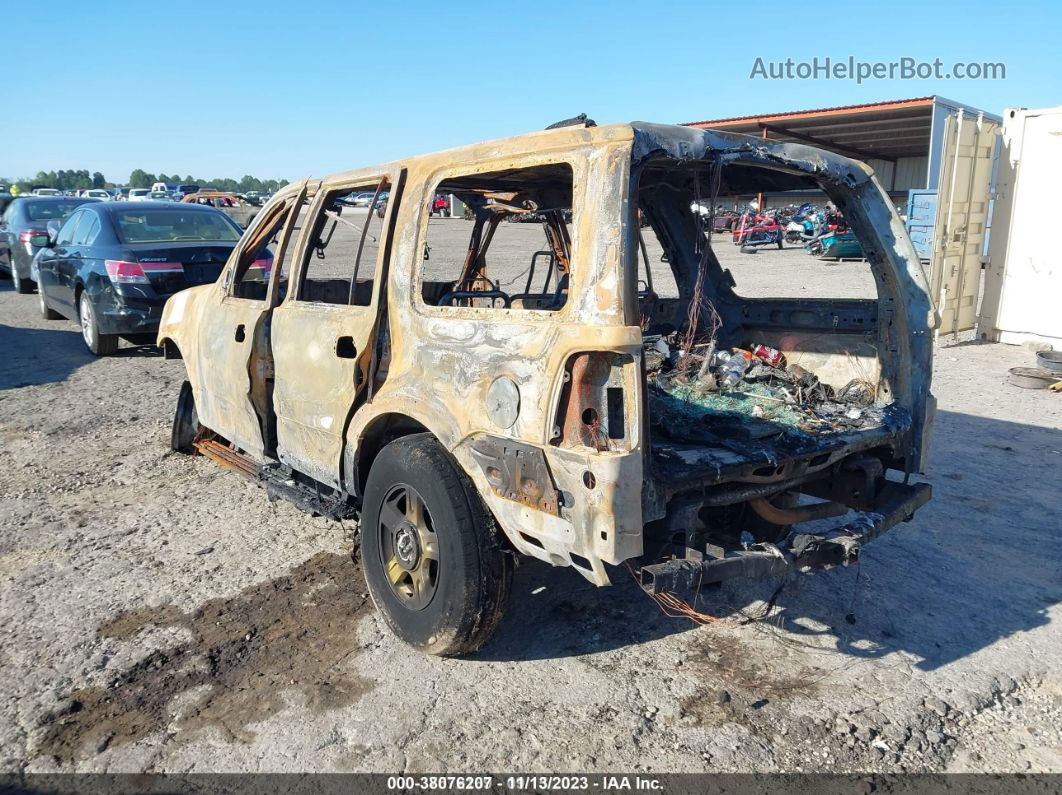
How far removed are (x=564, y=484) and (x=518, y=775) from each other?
0.98m

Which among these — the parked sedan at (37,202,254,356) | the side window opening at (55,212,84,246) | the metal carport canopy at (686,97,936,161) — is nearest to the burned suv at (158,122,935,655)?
the parked sedan at (37,202,254,356)

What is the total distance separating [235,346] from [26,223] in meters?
12.8

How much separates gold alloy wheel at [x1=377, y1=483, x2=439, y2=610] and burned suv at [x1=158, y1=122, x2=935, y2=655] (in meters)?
0.01

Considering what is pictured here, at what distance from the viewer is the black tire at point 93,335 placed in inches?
367

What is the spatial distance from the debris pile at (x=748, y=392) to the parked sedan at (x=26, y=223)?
42.2 ft

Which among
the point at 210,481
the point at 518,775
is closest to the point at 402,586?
the point at 518,775

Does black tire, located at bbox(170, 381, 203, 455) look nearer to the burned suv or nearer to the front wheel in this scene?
the burned suv

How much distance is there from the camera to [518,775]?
279 centimetres

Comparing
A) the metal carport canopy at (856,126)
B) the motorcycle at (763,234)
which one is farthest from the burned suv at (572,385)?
the motorcycle at (763,234)

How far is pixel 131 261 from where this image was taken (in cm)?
895

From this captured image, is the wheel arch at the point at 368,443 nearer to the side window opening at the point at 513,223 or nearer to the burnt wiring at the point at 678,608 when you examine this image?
the side window opening at the point at 513,223

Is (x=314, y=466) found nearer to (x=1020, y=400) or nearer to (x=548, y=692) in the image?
(x=548, y=692)

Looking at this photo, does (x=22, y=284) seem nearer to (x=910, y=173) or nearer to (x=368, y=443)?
(x=368, y=443)

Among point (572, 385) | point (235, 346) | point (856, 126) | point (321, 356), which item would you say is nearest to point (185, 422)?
point (235, 346)
